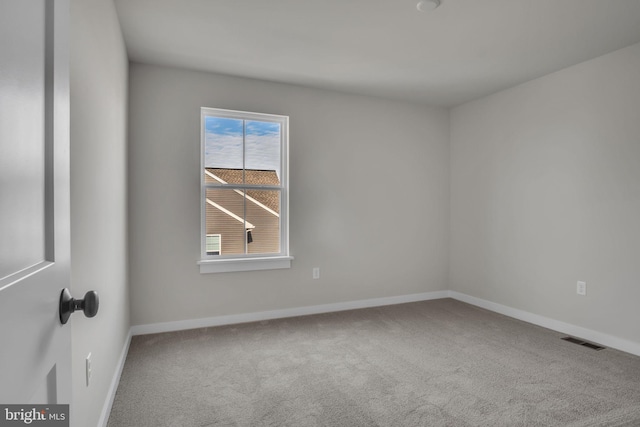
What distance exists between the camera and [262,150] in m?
3.89

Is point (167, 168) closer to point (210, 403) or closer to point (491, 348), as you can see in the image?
point (210, 403)

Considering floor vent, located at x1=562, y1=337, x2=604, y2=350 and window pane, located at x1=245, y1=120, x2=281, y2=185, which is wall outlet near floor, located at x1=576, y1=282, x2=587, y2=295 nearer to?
floor vent, located at x1=562, y1=337, x2=604, y2=350

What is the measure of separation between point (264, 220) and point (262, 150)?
0.75m

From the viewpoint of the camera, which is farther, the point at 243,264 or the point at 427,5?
the point at 243,264

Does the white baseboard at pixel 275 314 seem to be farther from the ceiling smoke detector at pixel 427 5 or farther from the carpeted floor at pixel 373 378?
the ceiling smoke detector at pixel 427 5

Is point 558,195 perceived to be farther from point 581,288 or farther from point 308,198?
point 308,198

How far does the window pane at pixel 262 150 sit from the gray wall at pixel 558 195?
240cm

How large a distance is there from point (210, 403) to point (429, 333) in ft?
6.87

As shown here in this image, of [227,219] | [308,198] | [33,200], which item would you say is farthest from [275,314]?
[33,200]

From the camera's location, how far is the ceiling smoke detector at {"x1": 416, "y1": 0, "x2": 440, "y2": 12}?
2.34 metres

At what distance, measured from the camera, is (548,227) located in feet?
11.9

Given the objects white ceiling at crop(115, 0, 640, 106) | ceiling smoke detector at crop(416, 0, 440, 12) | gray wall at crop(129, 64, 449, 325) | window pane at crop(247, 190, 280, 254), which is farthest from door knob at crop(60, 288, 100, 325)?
window pane at crop(247, 190, 280, 254)

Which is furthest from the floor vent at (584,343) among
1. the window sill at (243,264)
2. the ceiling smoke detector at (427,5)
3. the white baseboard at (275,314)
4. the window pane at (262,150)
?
the window pane at (262,150)

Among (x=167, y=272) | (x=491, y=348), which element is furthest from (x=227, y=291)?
(x=491, y=348)
